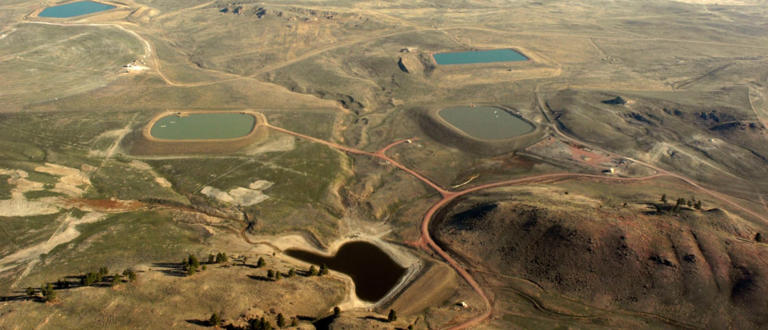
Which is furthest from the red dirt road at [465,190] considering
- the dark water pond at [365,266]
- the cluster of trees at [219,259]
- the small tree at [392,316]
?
the cluster of trees at [219,259]

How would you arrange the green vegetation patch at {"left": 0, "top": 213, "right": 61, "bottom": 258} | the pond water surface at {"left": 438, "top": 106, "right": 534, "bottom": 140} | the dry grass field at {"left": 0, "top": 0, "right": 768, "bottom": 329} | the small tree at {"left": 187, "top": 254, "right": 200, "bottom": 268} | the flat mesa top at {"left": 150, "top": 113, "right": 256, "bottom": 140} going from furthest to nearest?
the pond water surface at {"left": 438, "top": 106, "right": 534, "bottom": 140} → the flat mesa top at {"left": 150, "top": 113, "right": 256, "bottom": 140} → the green vegetation patch at {"left": 0, "top": 213, "right": 61, "bottom": 258} → the small tree at {"left": 187, "top": 254, "right": 200, "bottom": 268} → the dry grass field at {"left": 0, "top": 0, "right": 768, "bottom": 329}

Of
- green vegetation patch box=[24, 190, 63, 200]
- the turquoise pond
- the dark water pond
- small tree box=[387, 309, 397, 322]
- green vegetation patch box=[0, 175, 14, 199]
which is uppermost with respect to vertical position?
the turquoise pond

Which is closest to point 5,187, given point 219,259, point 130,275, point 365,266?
point 130,275

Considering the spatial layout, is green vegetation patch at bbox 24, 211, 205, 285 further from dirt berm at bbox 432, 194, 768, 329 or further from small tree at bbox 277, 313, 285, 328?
dirt berm at bbox 432, 194, 768, 329

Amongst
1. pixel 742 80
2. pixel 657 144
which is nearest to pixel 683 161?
pixel 657 144

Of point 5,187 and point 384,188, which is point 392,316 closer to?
point 384,188

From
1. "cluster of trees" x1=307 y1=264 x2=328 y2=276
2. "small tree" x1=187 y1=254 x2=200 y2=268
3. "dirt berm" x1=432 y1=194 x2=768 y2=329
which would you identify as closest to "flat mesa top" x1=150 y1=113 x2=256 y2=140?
"small tree" x1=187 y1=254 x2=200 y2=268

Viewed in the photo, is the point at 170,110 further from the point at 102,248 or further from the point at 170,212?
the point at 102,248
